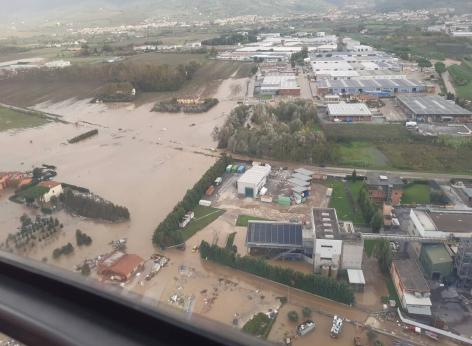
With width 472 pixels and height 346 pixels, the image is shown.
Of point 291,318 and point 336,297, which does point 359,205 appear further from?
point 291,318

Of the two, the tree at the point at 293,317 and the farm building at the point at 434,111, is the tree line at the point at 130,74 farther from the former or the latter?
the tree at the point at 293,317

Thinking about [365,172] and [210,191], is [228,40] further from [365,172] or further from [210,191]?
[210,191]

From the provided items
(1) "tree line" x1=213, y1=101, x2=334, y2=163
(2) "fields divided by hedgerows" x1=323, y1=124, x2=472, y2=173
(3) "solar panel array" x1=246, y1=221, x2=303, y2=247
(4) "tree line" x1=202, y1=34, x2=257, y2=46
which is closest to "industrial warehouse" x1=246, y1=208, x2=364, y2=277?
(3) "solar panel array" x1=246, y1=221, x2=303, y2=247

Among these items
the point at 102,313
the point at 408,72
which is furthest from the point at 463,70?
the point at 102,313

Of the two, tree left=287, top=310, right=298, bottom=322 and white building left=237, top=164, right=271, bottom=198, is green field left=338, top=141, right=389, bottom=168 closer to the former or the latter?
white building left=237, top=164, right=271, bottom=198

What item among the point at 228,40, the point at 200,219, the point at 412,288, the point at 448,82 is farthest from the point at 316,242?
the point at 228,40

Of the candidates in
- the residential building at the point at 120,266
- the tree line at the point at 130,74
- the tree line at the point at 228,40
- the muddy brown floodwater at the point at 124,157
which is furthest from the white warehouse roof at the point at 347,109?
the tree line at the point at 228,40
